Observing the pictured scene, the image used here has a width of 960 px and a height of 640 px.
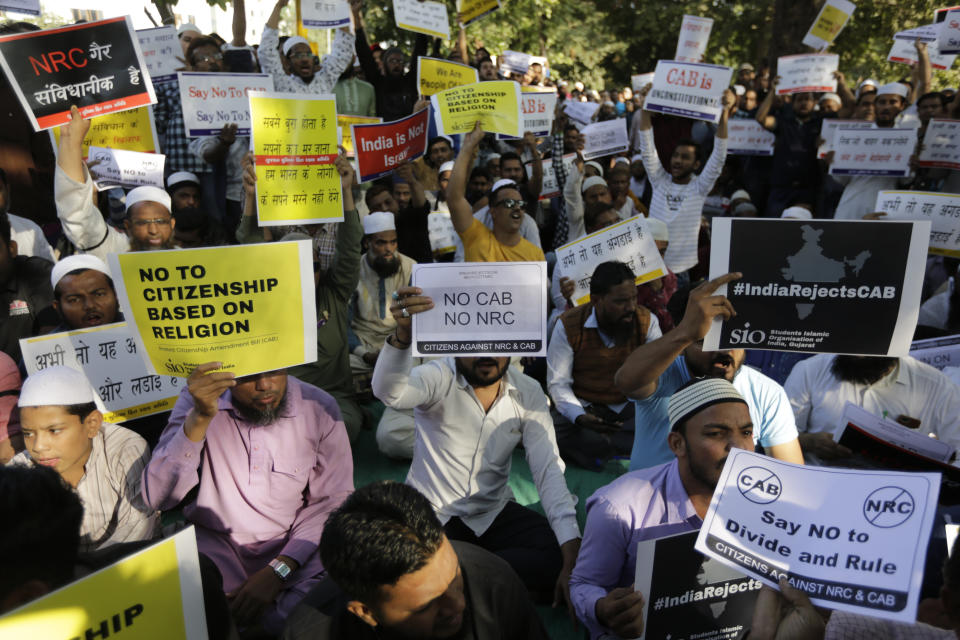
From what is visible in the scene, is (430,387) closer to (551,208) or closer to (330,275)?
(330,275)

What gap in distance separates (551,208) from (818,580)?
7.71 meters

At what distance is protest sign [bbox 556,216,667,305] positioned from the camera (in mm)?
5531

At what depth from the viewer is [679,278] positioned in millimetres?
7547

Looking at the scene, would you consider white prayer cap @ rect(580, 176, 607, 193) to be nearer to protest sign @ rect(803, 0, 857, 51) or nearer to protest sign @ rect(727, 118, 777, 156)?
protest sign @ rect(727, 118, 777, 156)

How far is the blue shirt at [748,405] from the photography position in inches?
127

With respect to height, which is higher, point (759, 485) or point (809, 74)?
point (809, 74)

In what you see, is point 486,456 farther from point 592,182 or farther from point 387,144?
point 592,182

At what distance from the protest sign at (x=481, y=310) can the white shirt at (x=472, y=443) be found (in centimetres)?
32

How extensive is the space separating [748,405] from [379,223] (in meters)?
3.81

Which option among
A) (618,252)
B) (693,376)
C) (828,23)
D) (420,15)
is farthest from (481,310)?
(828,23)

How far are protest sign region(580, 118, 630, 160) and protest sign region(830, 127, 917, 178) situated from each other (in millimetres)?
2325

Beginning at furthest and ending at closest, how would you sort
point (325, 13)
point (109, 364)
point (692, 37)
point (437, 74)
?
point (692, 37) → point (325, 13) → point (437, 74) → point (109, 364)

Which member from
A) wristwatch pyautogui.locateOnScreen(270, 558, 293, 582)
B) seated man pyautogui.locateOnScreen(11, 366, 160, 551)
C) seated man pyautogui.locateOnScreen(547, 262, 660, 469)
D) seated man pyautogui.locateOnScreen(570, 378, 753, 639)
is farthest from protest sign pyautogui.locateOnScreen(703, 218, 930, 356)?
seated man pyautogui.locateOnScreen(11, 366, 160, 551)

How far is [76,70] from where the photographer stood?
4.71m
